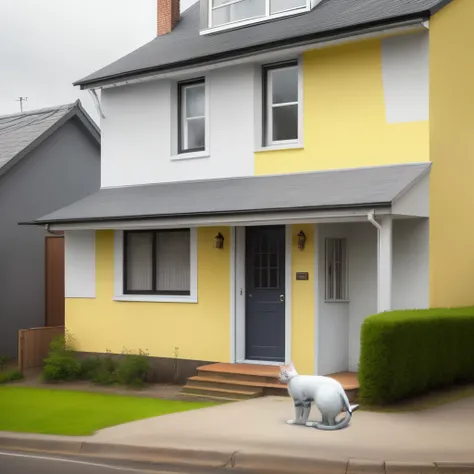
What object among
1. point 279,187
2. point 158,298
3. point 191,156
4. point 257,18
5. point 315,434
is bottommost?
point 315,434

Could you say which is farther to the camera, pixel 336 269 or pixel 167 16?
pixel 167 16

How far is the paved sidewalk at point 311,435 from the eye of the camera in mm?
9492

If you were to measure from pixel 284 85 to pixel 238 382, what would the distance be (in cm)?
535

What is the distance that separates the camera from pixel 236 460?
9.59 m

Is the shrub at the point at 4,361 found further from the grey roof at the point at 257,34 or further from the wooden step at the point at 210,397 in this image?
the grey roof at the point at 257,34

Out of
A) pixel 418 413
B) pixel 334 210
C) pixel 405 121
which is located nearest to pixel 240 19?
pixel 405 121

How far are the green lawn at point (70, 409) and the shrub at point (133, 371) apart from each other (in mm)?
1037

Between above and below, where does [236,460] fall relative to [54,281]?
below

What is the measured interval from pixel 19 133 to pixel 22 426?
1148 cm

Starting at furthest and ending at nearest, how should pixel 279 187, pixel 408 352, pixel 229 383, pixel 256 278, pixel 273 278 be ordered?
pixel 256 278 → pixel 273 278 → pixel 279 187 → pixel 229 383 → pixel 408 352

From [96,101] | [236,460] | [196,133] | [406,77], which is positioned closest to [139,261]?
[196,133]

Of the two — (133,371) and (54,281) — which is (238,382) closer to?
(133,371)

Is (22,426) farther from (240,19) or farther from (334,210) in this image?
(240,19)

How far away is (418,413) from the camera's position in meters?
11.9
